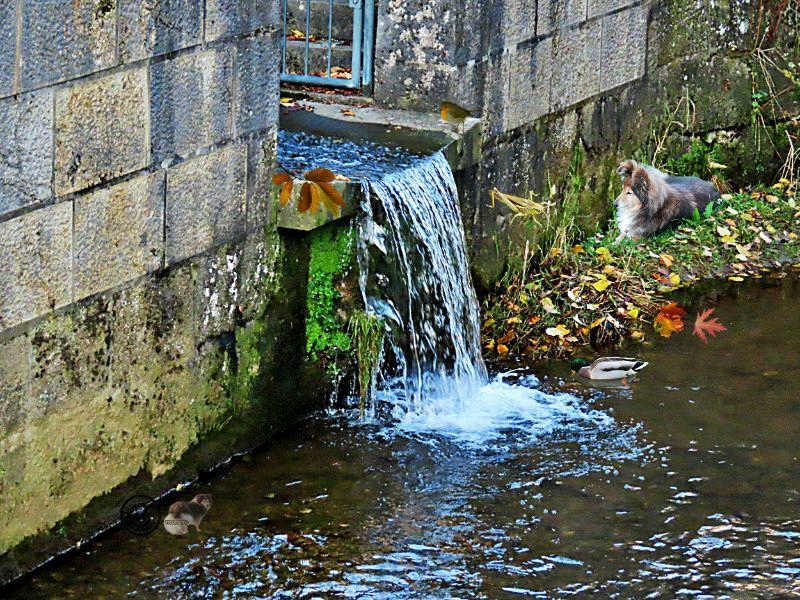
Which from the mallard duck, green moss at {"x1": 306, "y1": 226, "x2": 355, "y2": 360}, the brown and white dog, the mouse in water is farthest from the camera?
the brown and white dog

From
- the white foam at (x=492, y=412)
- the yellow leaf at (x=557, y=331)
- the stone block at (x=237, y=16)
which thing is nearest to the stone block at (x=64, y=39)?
the stone block at (x=237, y=16)

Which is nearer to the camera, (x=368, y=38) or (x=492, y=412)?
(x=492, y=412)

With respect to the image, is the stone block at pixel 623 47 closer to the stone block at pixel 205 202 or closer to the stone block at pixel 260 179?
the stone block at pixel 260 179

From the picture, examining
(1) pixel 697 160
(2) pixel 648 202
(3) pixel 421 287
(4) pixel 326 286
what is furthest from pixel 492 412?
(1) pixel 697 160

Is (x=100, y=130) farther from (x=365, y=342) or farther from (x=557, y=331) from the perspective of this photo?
(x=557, y=331)

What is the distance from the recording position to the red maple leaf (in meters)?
7.33

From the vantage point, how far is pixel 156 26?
15.8 ft

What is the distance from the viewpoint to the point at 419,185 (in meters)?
6.25

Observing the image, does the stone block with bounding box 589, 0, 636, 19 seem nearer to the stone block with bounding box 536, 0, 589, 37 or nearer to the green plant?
the stone block with bounding box 536, 0, 589, 37

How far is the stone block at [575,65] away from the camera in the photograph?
299 inches

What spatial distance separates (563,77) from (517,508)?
319 centimetres

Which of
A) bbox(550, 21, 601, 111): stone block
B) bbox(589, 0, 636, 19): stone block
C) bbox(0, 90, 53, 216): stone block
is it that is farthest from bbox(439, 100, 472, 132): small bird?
bbox(0, 90, 53, 216): stone block

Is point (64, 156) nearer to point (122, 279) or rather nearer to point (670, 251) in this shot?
point (122, 279)

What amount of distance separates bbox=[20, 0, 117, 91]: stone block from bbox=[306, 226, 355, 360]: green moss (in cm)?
166
